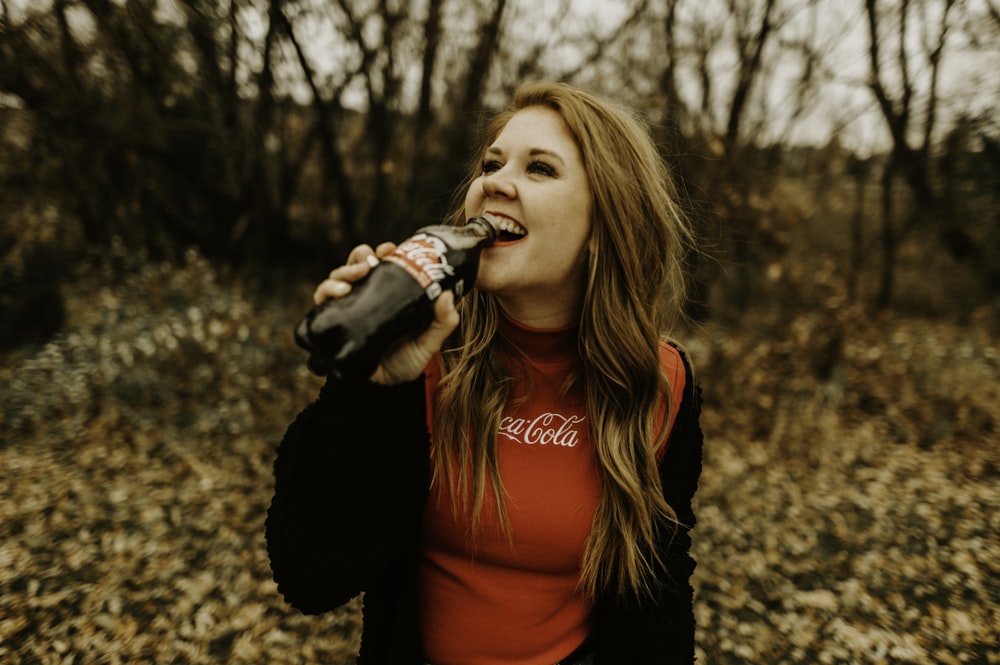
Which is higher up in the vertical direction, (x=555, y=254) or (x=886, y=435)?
(x=555, y=254)

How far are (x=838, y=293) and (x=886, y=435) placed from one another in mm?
1718

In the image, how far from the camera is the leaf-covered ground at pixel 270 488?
4.12 m

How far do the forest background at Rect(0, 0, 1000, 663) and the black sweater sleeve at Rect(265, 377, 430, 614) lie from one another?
2.81 metres

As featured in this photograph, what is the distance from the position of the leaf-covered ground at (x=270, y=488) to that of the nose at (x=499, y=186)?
136 inches

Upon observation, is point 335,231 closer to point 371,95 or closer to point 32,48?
point 371,95

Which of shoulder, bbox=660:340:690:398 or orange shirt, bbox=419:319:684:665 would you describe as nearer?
orange shirt, bbox=419:319:684:665

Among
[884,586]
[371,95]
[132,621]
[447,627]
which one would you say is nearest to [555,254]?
[447,627]

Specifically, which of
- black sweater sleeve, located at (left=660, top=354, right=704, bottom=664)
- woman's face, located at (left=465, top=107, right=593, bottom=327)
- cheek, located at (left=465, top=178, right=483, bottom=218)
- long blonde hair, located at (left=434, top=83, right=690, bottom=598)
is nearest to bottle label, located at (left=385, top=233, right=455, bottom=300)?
woman's face, located at (left=465, top=107, right=593, bottom=327)

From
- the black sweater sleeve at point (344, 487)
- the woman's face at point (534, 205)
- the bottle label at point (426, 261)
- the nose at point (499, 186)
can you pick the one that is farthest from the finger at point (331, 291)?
the nose at point (499, 186)

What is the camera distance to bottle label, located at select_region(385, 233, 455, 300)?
139 cm

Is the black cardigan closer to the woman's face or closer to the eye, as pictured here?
the woman's face

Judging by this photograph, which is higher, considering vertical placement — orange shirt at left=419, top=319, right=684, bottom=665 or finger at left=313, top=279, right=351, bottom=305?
finger at left=313, top=279, right=351, bottom=305

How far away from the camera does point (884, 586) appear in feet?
15.3

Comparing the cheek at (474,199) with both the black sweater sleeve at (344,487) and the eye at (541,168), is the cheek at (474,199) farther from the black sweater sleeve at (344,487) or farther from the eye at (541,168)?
the black sweater sleeve at (344,487)
